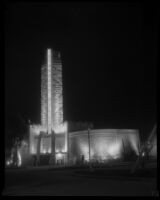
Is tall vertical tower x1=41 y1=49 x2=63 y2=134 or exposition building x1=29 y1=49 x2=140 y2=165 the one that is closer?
exposition building x1=29 y1=49 x2=140 y2=165

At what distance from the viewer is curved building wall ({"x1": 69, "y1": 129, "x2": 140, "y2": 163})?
192ft

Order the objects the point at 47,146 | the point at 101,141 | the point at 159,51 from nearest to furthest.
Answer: the point at 159,51 → the point at 101,141 → the point at 47,146

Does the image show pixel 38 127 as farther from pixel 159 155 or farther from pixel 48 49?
pixel 159 155

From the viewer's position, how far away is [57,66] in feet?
219

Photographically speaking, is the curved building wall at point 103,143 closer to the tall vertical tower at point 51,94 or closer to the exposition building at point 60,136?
the exposition building at point 60,136

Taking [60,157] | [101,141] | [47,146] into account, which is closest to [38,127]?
[47,146]

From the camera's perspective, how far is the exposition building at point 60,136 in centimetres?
5872

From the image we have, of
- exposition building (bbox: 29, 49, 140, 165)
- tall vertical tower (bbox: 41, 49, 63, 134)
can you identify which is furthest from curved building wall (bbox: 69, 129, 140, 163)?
tall vertical tower (bbox: 41, 49, 63, 134)

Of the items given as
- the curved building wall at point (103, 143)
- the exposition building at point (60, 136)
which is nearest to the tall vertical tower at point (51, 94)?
the exposition building at point (60, 136)

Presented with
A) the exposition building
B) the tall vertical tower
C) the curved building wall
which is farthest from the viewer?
the tall vertical tower

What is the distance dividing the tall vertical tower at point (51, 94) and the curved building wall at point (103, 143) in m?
4.62

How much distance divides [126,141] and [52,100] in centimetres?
1501

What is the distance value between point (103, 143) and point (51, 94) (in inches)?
541

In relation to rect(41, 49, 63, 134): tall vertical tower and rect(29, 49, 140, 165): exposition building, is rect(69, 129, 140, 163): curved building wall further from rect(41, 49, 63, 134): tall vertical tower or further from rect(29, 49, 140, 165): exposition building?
rect(41, 49, 63, 134): tall vertical tower
